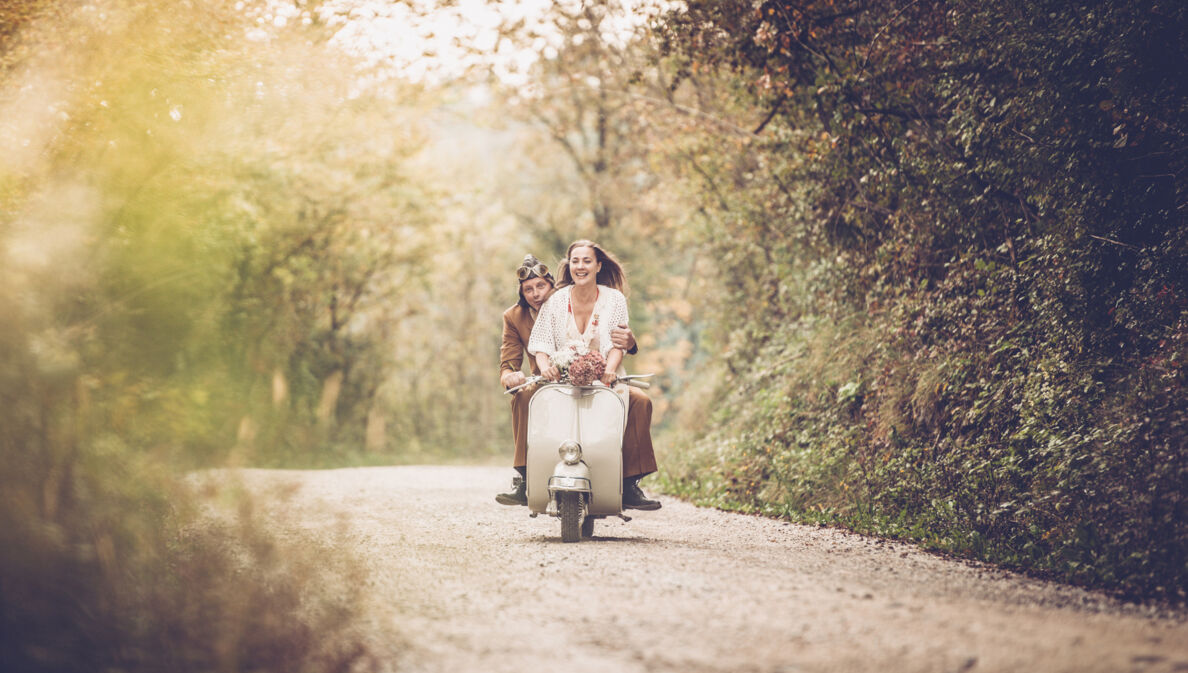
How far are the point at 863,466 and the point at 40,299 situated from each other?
641cm

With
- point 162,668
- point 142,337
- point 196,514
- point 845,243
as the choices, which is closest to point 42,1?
point 142,337

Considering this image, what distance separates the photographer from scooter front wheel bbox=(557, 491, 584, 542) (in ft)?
20.7

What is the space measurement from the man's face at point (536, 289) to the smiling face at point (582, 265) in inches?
23.4

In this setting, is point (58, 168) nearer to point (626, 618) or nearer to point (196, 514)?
point (196, 514)

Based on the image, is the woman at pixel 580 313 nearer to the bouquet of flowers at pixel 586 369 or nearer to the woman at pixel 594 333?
the woman at pixel 594 333

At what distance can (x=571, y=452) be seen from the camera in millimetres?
6344

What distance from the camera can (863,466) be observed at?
8.23 m

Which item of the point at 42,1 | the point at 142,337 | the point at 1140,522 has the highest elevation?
the point at 42,1

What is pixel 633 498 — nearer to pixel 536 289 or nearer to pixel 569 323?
pixel 569 323

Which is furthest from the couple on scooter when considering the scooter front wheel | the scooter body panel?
the scooter front wheel

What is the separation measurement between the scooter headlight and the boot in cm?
54

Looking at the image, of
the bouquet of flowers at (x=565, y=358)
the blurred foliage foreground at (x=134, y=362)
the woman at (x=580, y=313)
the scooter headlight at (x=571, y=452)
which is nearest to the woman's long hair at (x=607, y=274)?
the woman at (x=580, y=313)

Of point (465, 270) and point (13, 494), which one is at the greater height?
point (465, 270)

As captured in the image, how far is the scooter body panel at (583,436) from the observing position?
6375 mm
